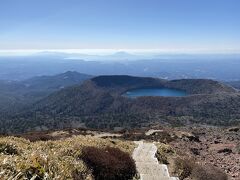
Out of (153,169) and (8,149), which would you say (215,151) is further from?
(8,149)

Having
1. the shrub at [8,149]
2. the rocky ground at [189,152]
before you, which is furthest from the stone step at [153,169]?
the shrub at [8,149]

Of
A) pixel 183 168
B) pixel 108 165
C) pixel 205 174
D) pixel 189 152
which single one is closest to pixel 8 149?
pixel 108 165

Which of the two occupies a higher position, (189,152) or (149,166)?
(149,166)

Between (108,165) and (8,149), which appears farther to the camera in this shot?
(108,165)

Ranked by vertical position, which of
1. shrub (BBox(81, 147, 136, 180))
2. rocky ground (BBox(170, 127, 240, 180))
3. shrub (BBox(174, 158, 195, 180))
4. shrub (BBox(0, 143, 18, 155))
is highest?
shrub (BBox(0, 143, 18, 155))

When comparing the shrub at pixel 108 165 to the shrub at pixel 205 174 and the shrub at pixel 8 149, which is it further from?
the shrub at pixel 205 174

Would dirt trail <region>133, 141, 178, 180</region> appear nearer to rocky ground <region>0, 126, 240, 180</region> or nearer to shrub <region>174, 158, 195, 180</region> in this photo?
rocky ground <region>0, 126, 240, 180</region>

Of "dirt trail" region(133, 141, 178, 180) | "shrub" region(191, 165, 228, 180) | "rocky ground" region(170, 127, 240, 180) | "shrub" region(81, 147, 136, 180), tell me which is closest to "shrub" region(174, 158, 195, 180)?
"shrub" region(191, 165, 228, 180)
